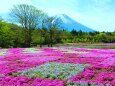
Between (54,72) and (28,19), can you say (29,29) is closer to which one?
(28,19)

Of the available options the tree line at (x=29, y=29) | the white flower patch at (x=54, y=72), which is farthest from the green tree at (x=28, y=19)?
the white flower patch at (x=54, y=72)

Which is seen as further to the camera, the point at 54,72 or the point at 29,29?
the point at 29,29

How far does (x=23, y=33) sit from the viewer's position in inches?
3957

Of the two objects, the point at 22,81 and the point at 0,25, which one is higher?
the point at 0,25

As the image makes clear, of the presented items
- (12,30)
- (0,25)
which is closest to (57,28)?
(12,30)

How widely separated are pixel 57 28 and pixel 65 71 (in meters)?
102

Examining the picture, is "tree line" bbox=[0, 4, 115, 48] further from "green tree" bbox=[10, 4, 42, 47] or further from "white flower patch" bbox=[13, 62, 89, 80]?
"white flower patch" bbox=[13, 62, 89, 80]

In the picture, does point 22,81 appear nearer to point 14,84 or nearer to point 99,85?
point 14,84

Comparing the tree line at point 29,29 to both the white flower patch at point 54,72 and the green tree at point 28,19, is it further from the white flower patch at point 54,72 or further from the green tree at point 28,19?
the white flower patch at point 54,72

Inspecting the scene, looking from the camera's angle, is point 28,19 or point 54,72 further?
point 28,19

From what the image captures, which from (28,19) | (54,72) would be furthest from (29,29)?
(54,72)

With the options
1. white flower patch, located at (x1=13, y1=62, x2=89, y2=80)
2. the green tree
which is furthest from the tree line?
white flower patch, located at (x1=13, y1=62, x2=89, y2=80)

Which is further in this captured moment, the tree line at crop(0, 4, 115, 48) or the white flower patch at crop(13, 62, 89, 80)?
the tree line at crop(0, 4, 115, 48)

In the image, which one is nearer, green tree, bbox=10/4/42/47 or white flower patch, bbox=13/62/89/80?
white flower patch, bbox=13/62/89/80
